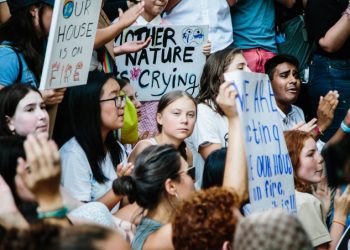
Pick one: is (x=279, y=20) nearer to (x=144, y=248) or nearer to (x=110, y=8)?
(x=110, y=8)

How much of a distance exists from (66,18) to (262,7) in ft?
9.85

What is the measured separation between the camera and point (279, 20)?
9.00m

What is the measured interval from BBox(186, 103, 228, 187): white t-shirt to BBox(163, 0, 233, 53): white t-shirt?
1271mm

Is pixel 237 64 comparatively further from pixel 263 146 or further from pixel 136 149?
pixel 263 146

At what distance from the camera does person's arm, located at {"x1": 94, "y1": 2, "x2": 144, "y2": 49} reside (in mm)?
6816

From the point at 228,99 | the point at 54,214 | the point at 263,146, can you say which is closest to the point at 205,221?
the point at 54,214

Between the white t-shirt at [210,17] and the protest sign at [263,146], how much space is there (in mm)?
2589

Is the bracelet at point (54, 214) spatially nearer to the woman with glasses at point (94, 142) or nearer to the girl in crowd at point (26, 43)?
the woman with glasses at point (94, 142)

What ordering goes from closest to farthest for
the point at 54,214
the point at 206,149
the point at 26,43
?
the point at 54,214 → the point at 26,43 → the point at 206,149

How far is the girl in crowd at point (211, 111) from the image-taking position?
702 cm

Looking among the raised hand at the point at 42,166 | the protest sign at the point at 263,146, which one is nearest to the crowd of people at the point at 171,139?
the raised hand at the point at 42,166

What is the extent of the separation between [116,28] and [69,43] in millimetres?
714

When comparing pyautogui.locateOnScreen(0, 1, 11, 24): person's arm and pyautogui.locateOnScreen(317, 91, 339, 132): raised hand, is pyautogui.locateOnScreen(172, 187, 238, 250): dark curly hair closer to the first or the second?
pyautogui.locateOnScreen(0, 1, 11, 24): person's arm

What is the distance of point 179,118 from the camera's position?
6.87 meters
